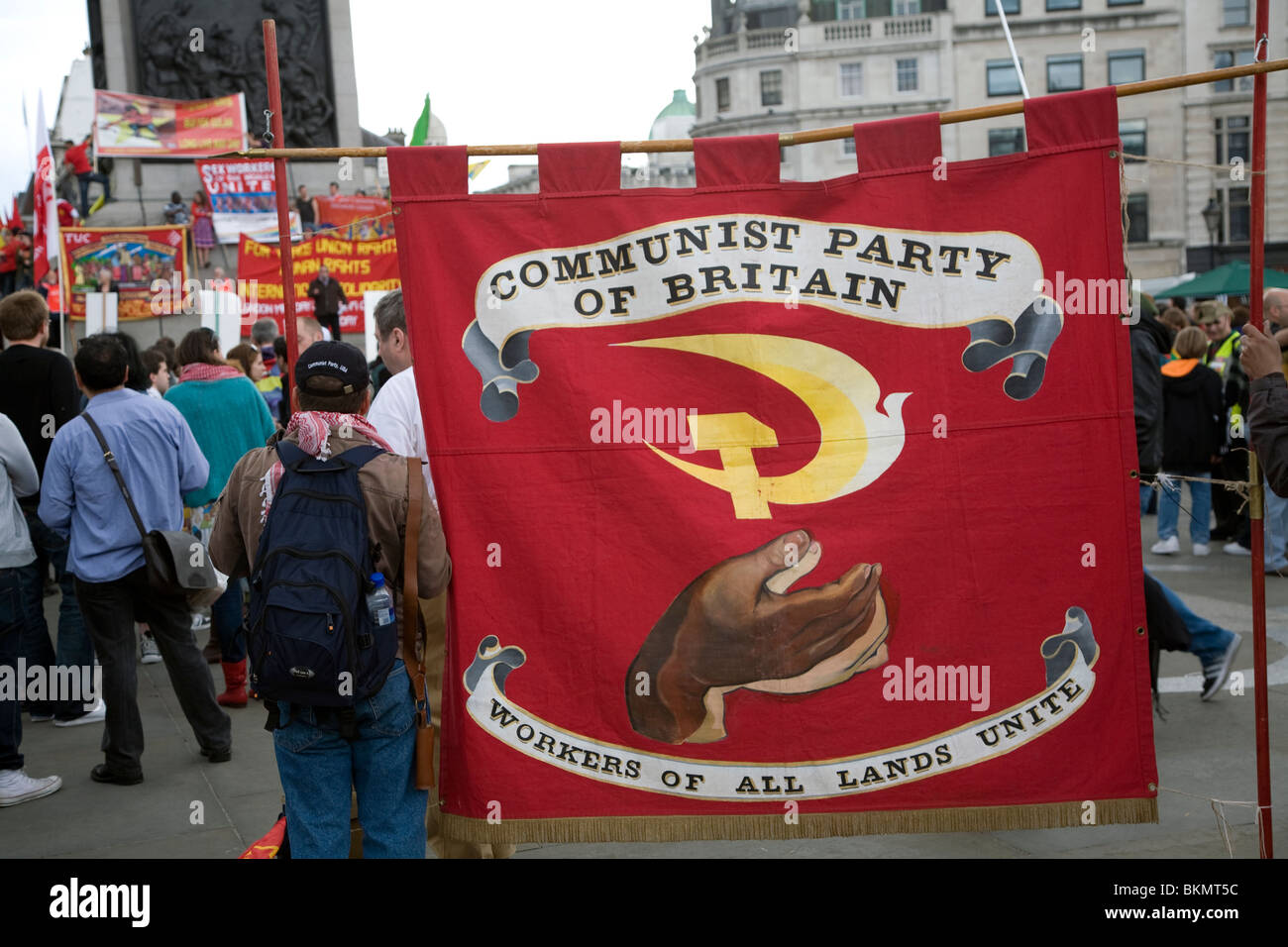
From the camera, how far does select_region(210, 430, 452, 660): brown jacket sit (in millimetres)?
3436

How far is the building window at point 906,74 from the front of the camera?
190ft

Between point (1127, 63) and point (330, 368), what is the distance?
2365 inches

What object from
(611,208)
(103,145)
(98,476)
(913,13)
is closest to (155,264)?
(103,145)

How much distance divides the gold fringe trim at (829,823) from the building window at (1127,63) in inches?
2319

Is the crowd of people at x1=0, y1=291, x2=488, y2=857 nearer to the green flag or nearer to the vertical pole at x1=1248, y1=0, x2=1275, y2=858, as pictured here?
the green flag

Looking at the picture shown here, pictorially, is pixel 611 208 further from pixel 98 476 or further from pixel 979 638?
pixel 98 476

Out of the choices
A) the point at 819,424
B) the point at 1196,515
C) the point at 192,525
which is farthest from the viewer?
the point at 1196,515

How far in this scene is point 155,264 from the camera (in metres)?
16.8

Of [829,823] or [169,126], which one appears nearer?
[829,823]

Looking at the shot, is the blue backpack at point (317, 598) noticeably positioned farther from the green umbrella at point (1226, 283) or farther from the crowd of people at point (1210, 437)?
the green umbrella at point (1226, 283)

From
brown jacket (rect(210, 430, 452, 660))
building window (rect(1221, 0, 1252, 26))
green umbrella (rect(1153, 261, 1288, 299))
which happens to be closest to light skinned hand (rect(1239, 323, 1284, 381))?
brown jacket (rect(210, 430, 452, 660))

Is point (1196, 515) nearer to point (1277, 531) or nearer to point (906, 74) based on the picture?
point (1277, 531)

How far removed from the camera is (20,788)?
5.63 meters

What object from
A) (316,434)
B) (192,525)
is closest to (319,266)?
(192,525)
